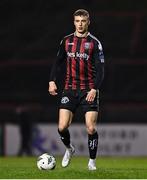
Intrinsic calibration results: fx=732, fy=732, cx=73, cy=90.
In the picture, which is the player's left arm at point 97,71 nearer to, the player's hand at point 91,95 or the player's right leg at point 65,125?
the player's hand at point 91,95

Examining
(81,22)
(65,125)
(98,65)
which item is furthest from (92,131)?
(81,22)

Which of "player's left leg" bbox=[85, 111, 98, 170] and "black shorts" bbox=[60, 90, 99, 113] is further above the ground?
"black shorts" bbox=[60, 90, 99, 113]

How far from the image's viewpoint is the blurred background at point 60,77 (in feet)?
59.4

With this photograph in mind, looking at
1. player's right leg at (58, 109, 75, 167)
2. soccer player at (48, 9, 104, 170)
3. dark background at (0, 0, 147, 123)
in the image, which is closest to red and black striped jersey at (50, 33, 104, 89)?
soccer player at (48, 9, 104, 170)

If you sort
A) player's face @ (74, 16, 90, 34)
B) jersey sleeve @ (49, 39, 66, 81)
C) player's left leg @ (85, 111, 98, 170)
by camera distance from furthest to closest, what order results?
jersey sleeve @ (49, 39, 66, 81) → player's left leg @ (85, 111, 98, 170) → player's face @ (74, 16, 90, 34)

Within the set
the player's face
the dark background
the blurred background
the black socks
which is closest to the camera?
the player's face

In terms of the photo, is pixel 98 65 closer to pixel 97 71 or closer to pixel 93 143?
pixel 97 71

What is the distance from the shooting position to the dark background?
19.1 m

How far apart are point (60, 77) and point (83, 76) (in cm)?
1121

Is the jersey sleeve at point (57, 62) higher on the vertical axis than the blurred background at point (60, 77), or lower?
higher

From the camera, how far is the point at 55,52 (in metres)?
23.1

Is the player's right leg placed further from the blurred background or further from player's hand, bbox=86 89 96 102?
the blurred background

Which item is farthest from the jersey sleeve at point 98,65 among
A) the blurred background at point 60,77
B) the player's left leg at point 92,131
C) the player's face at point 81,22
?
the blurred background at point 60,77

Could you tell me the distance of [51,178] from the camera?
8047 mm
